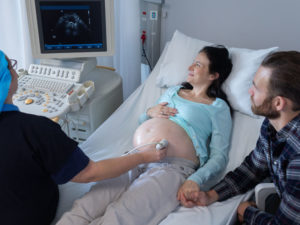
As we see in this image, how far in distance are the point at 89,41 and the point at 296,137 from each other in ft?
4.24

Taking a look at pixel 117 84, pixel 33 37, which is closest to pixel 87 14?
pixel 33 37

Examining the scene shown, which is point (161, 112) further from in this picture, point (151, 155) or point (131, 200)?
point (131, 200)

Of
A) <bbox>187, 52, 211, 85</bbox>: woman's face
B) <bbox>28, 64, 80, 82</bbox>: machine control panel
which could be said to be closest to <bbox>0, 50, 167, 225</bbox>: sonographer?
<bbox>28, 64, 80, 82</bbox>: machine control panel

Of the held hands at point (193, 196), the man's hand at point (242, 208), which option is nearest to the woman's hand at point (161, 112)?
the held hands at point (193, 196)

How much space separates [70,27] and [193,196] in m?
1.20

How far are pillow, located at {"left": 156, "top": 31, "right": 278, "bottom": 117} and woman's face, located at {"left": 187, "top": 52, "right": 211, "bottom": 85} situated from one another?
15cm

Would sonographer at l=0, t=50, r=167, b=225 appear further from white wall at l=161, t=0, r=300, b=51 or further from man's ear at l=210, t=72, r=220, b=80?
white wall at l=161, t=0, r=300, b=51

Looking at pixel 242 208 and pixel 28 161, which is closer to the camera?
pixel 28 161

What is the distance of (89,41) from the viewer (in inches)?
68.6

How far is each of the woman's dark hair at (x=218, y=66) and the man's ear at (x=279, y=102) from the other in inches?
27.5

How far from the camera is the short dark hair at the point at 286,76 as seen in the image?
36.3 inches

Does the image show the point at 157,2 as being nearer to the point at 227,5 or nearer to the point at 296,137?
the point at 227,5

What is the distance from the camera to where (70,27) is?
Answer: 1691 mm

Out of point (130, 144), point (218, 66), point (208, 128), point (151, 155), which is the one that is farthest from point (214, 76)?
point (151, 155)
